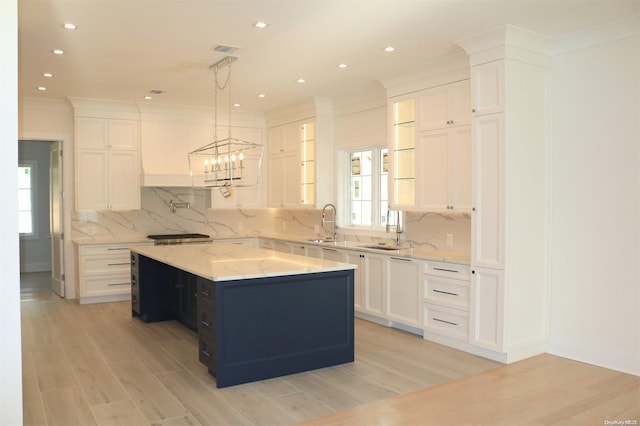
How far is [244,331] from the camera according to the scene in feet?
13.1

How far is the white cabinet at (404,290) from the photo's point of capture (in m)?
5.29

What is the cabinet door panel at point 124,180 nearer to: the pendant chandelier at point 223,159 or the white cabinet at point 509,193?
the pendant chandelier at point 223,159

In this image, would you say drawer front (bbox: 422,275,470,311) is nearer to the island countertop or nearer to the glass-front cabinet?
the glass-front cabinet

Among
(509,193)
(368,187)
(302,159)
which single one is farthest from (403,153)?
(302,159)

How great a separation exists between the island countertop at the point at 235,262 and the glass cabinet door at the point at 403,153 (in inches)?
55.6

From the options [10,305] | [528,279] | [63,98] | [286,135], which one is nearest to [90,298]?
[63,98]

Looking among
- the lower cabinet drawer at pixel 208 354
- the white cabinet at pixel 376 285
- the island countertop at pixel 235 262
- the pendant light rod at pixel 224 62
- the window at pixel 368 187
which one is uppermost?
the pendant light rod at pixel 224 62

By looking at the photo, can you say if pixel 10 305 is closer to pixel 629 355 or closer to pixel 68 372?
pixel 68 372

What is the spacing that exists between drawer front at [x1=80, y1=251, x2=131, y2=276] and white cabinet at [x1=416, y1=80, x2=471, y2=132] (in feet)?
14.5

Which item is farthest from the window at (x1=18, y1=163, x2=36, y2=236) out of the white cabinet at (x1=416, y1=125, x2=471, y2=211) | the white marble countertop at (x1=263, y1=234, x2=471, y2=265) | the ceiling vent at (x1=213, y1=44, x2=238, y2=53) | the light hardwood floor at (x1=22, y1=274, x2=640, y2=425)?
the white cabinet at (x1=416, y1=125, x2=471, y2=211)

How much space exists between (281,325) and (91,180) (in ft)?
14.5

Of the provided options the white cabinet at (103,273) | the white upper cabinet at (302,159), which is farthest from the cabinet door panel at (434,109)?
the white cabinet at (103,273)

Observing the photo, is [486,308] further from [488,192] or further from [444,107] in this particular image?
[444,107]

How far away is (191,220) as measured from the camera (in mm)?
8195
